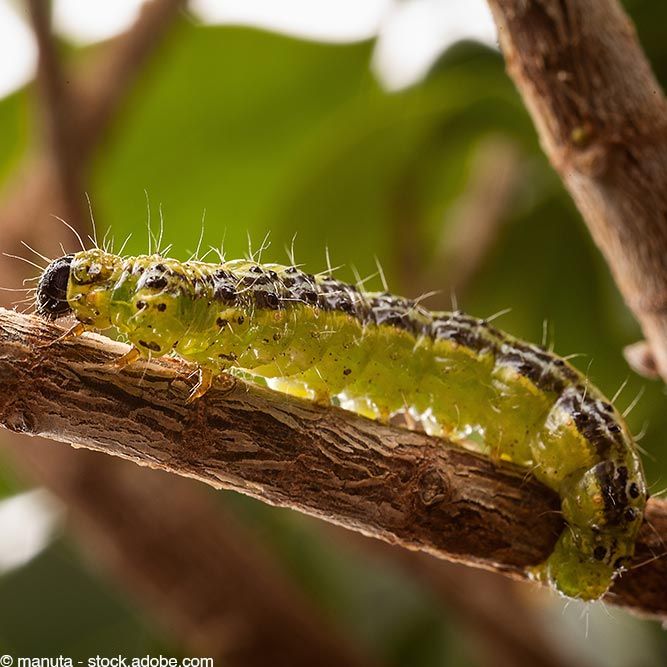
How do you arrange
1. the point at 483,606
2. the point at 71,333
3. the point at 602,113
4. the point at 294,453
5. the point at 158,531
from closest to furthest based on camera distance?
the point at 71,333
the point at 294,453
the point at 602,113
the point at 158,531
the point at 483,606

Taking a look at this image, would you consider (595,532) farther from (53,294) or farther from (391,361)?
(53,294)

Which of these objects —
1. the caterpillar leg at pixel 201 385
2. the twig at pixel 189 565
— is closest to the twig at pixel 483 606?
the twig at pixel 189 565

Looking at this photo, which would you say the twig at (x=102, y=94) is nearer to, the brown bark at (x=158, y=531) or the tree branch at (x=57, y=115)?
the brown bark at (x=158, y=531)

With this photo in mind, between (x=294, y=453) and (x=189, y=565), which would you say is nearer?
(x=294, y=453)

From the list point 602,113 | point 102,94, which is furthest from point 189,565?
point 602,113

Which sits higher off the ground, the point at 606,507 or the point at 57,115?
the point at 57,115

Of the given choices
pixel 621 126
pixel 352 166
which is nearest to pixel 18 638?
pixel 352 166

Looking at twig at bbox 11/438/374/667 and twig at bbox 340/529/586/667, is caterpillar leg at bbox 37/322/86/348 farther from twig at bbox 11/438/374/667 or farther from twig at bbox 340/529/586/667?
twig at bbox 340/529/586/667
